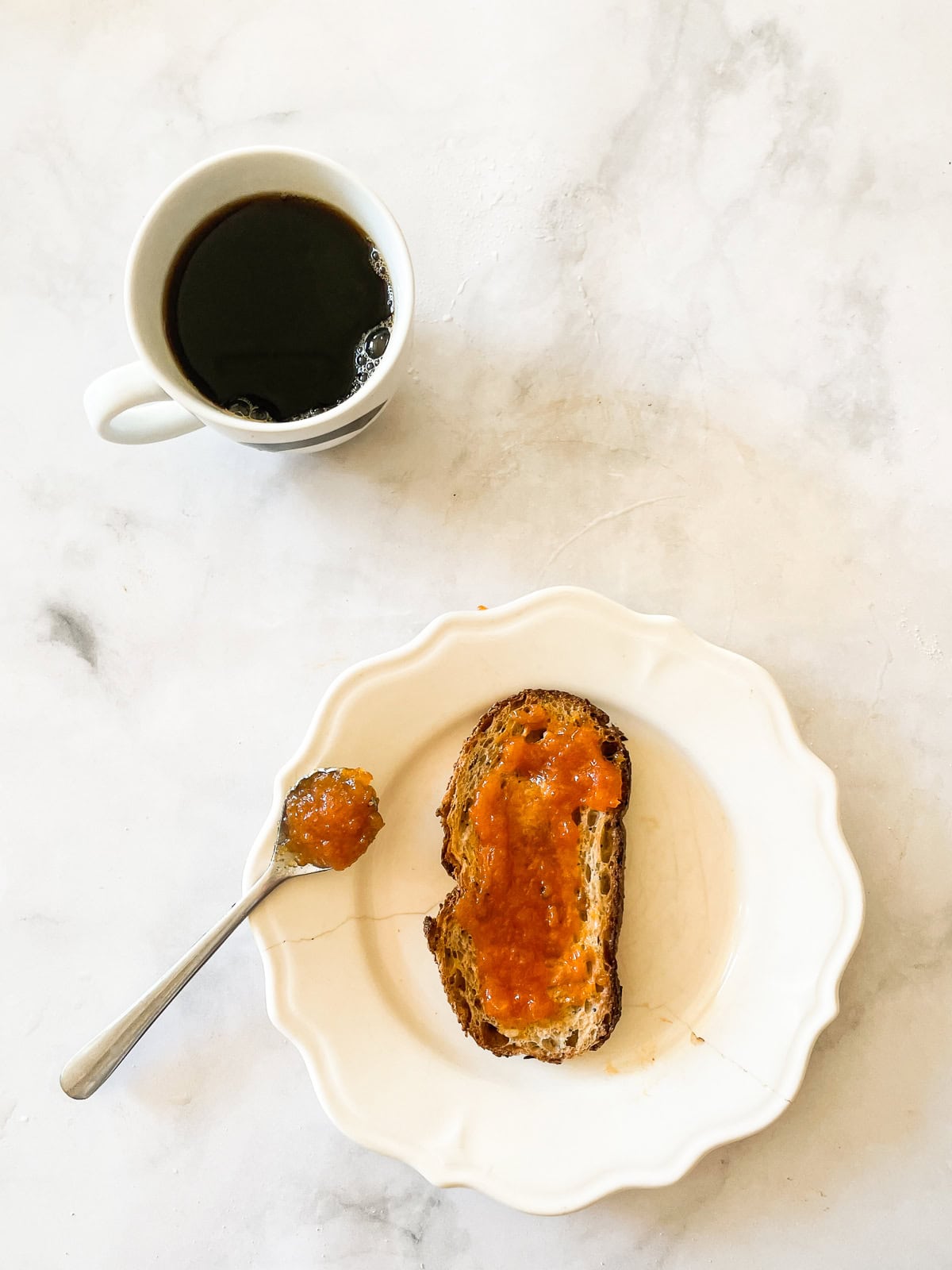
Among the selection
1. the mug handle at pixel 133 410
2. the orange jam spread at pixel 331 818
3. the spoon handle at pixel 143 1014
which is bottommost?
the spoon handle at pixel 143 1014

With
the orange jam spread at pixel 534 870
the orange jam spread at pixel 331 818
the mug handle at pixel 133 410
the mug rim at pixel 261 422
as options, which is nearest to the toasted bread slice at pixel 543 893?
the orange jam spread at pixel 534 870

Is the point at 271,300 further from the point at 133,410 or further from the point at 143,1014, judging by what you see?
the point at 143,1014

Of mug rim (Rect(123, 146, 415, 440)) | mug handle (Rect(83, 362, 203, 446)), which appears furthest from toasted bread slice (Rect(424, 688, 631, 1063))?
mug handle (Rect(83, 362, 203, 446))

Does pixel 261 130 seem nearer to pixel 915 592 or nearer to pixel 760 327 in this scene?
pixel 760 327

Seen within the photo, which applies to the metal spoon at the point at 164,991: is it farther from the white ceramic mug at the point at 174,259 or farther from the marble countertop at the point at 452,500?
the white ceramic mug at the point at 174,259

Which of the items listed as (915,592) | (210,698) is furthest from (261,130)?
(915,592)

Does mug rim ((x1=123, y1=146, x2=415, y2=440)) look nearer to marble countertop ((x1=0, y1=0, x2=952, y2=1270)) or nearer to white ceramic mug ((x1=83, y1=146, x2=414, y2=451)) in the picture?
white ceramic mug ((x1=83, y1=146, x2=414, y2=451))

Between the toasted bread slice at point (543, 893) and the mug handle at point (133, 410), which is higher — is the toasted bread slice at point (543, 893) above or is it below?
below
